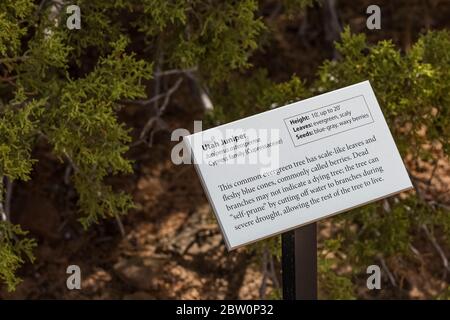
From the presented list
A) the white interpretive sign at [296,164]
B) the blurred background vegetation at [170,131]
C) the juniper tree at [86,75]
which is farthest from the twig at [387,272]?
the white interpretive sign at [296,164]

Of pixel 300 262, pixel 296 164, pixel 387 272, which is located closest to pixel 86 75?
pixel 296 164

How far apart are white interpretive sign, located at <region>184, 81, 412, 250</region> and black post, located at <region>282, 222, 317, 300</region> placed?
0.45 feet

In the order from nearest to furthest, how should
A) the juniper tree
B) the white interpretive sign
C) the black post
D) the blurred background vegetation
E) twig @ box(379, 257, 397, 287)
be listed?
the white interpretive sign, the black post, the juniper tree, the blurred background vegetation, twig @ box(379, 257, 397, 287)

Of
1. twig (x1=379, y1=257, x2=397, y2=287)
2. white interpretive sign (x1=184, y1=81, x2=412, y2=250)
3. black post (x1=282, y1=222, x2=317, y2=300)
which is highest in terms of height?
white interpretive sign (x1=184, y1=81, x2=412, y2=250)

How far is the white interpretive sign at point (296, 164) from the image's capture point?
3049 mm

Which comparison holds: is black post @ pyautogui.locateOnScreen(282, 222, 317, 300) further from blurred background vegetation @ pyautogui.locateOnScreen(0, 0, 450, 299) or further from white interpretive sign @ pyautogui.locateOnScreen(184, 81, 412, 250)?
blurred background vegetation @ pyautogui.locateOnScreen(0, 0, 450, 299)

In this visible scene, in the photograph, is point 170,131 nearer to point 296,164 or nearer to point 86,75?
point 86,75

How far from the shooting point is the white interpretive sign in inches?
120

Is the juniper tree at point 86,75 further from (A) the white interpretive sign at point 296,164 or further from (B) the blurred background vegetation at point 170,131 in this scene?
(A) the white interpretive sign at point 296,164

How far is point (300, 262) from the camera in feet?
10.6

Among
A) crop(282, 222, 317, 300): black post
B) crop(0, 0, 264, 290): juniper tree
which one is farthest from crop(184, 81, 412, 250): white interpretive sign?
crop(0, 0, 264, 290): juniper tree

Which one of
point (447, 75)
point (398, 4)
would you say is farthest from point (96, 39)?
point (398, 4)

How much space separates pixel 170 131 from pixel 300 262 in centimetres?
155

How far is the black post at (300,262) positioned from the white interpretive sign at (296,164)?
137mm
